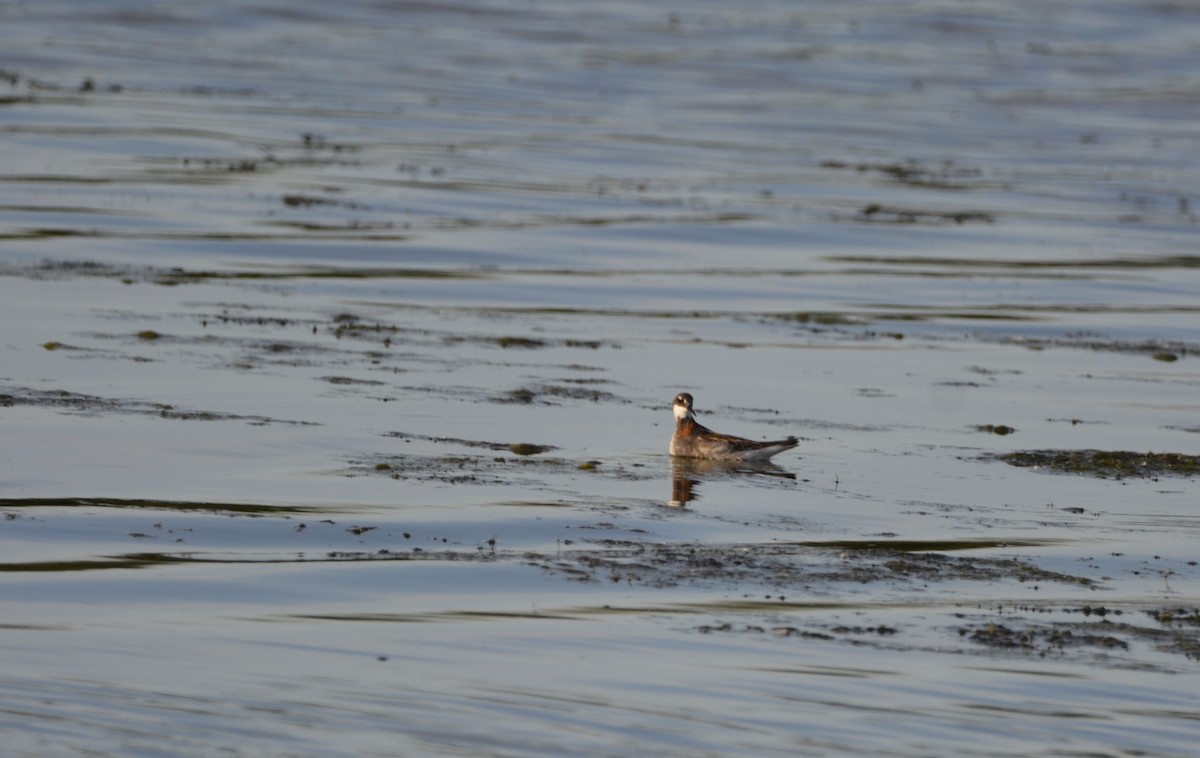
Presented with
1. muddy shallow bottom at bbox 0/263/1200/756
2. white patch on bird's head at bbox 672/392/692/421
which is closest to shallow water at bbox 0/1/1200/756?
muddy shallow bottom at bbox 0/263/1200/756

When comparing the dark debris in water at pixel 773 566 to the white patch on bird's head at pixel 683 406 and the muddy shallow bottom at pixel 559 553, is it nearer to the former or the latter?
the muddy shallow bottom at pixel 559 553

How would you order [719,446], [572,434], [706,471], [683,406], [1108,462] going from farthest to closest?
[572,434] < [683,406] < [1108,462] < [719,446] < [706,471]

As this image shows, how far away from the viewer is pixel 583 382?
1845cm

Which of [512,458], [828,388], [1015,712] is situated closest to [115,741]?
[1015,712]

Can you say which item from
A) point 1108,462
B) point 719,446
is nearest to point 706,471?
point 719,446

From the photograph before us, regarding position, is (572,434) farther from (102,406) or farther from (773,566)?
(773,566)

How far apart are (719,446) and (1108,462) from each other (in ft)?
10.3

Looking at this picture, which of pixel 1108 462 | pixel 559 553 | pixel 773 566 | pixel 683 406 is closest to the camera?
pixel 773 566

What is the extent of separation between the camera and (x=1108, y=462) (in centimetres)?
1575

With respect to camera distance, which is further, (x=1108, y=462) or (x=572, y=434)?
(x=572, y=434)

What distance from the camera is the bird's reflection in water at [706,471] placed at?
14.7 meters

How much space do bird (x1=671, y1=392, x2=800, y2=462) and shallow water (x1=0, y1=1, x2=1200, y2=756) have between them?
0.35 meters

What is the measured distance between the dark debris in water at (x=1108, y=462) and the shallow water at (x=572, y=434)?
0.13m

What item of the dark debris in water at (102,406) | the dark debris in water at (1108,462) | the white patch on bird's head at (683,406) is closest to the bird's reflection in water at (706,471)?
the white patch on bird's head at (683,406)
